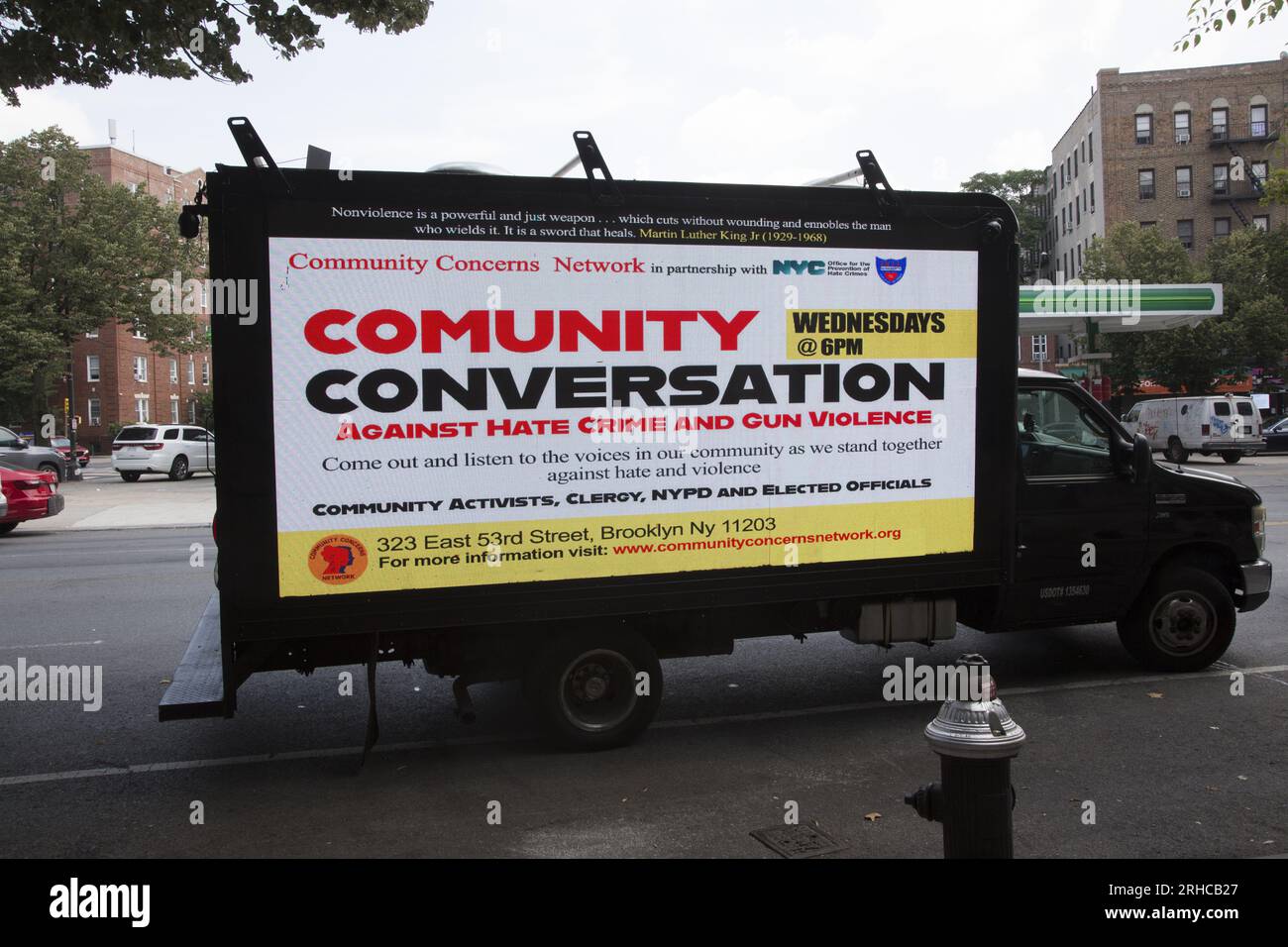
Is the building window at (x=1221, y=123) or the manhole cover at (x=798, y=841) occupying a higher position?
the building window at (x=1221, y=123)

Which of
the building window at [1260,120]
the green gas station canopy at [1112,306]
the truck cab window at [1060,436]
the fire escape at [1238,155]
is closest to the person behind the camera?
the truck cab window at [1060,436]

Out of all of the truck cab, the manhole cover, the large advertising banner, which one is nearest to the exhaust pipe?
the large advertising banner

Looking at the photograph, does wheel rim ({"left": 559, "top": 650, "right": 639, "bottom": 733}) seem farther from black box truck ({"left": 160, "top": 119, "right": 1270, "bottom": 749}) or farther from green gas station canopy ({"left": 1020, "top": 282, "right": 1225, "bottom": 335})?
green gas station canopy ({"left": 1020, "top": 282, "right": 1225, "bottom": 335})

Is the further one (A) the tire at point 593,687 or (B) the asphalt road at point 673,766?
(A) the tire at point 593,687

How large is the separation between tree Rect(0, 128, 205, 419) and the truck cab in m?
38.6

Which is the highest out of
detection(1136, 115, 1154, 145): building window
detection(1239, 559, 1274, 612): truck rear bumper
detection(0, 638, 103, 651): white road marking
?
detection(1136, 115, 1154, 145): building window

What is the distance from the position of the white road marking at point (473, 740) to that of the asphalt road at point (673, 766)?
0.02 meters

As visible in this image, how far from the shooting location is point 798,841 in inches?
175

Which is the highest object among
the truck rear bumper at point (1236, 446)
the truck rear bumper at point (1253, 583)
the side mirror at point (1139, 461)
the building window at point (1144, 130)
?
the building window at point (1144, 130)

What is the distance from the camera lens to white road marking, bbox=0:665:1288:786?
543 cm

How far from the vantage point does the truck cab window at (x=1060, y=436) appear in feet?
21.7

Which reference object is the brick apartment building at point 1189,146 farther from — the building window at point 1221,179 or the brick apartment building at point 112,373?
the brick apartment building at point 112,373

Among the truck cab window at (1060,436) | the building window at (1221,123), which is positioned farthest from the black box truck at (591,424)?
the building window at (1221,123)

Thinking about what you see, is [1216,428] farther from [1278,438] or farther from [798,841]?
[798,841]
